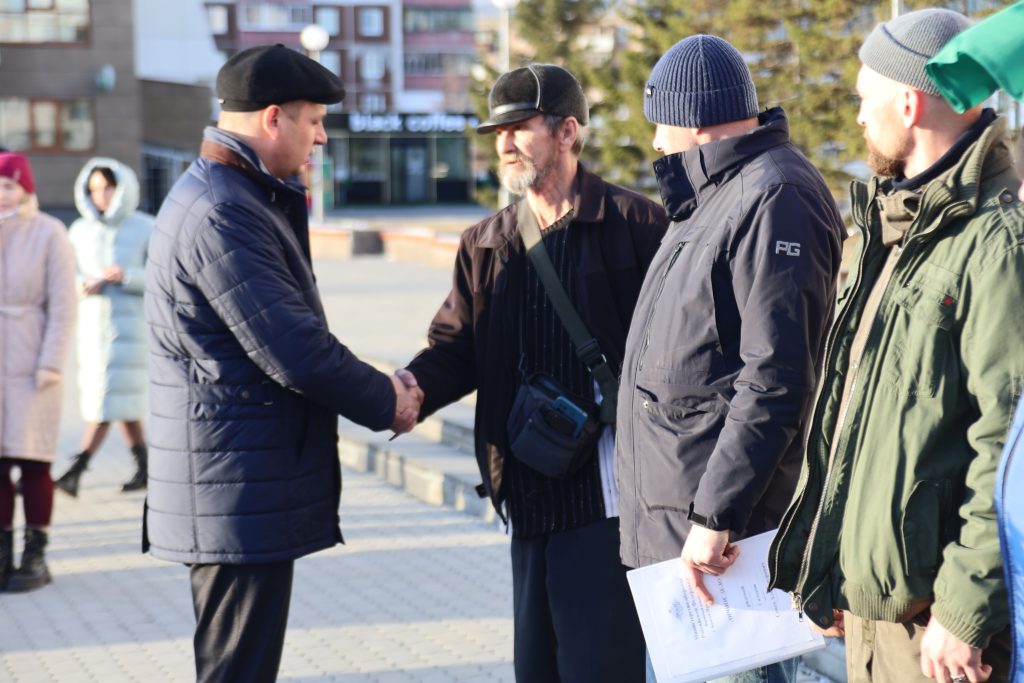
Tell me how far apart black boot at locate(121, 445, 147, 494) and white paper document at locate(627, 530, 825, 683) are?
586cm

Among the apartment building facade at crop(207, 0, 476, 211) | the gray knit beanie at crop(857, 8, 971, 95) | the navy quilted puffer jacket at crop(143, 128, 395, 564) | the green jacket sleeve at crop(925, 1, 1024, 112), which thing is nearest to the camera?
the green jacket sleeve at crop(925, 1, 1024, 112)

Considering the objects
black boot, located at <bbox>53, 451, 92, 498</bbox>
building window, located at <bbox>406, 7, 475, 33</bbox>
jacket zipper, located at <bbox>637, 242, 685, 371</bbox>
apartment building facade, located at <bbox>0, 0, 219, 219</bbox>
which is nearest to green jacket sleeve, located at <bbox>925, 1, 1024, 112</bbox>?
jacket zipper, located at <bbox>637, 242, 685, 371</bbox>

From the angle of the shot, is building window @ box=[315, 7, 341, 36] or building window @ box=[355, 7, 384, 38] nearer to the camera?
building window @ box=[315, 7, 341, 36]

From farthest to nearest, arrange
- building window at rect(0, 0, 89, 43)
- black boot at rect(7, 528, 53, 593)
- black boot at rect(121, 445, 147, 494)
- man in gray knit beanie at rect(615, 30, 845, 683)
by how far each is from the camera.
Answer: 1. building window at rect(0, 0, 89, 43)
2. black boot at rect(121, 445, 147, 494)
3. black boot at rect(7, 528, 53, 593)
4. man in gray knit beanie at rect(615, 30, 845, 683)

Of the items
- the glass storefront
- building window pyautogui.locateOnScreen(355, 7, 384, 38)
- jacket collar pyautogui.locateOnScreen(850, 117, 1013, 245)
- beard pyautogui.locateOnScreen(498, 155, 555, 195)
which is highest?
building window pyautogui.locateOnScreen(355, 7, 384, 38)

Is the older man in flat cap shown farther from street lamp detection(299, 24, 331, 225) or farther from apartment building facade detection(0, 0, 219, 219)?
apartment building facade detection(0, 0, 219, 219)

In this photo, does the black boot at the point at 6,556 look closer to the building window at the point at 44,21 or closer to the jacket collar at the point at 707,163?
the jacket collar at the point at 707,163

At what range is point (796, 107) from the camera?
2098 centimetres

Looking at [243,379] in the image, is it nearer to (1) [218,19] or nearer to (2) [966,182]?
(2) [966,182]

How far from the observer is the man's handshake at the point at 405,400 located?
4.13 meters

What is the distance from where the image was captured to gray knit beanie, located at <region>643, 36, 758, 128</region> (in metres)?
3.23

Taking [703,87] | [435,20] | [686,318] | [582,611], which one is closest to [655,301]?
[686,318]

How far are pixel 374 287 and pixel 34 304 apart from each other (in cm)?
1446

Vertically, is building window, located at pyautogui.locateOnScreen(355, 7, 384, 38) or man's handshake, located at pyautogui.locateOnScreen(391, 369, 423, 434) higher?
building window, located at pyautogui.locateOnScreen(355, 7, 384, 38)
